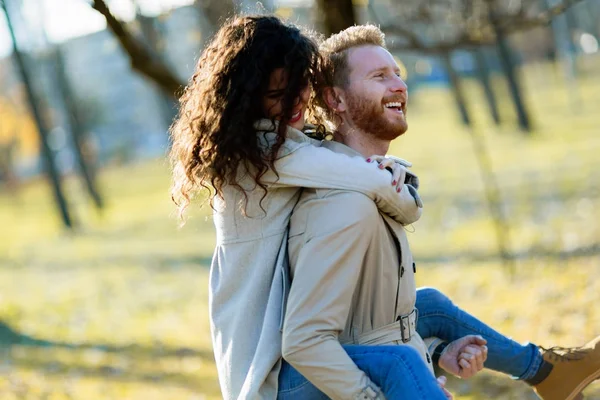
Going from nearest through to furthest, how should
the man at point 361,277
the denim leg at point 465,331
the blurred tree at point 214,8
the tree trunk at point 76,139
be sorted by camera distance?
the man at point 361,277 → the denim leg at point 465,331 → the blurred tree at point 214,8 → the tree trunk at point 76,139

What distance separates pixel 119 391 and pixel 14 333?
403 centimetres

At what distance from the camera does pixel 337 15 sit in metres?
5.57

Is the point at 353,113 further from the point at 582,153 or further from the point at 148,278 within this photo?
the point at 582,153

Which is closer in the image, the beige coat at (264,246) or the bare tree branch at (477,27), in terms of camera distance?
the beige coat at (264,246)

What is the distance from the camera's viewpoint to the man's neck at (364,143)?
3.15m

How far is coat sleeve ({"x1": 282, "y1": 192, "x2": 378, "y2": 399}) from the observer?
102 inches

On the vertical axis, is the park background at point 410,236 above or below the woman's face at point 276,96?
below

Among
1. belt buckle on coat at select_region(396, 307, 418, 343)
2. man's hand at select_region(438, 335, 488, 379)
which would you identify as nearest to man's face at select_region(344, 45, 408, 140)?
belt buckle on coat at select_region(396, 307, 418, 343)

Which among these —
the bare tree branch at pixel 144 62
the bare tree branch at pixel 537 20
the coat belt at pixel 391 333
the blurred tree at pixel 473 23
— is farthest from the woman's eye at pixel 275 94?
the bare tree branch at pixel 537 20

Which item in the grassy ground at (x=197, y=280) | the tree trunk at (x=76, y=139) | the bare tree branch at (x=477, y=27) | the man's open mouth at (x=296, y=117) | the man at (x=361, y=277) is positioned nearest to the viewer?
the man at (x=361, y=277)

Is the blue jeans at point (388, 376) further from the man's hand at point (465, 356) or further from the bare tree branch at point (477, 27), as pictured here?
the bare tree branch at point (477, 27)

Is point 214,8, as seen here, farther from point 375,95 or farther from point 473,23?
point 375,95

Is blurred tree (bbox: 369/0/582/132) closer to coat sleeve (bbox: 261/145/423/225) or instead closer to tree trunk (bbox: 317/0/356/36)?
tree trunk (bbox: 317/0/356/36)

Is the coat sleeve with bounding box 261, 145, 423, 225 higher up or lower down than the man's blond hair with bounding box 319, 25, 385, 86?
lower down
